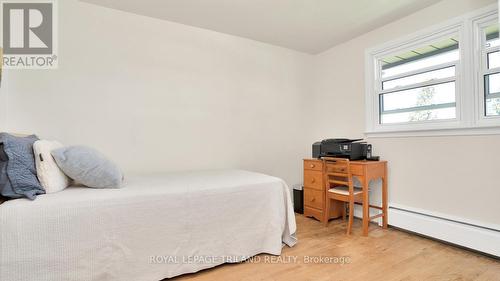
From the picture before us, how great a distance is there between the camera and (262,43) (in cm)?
326

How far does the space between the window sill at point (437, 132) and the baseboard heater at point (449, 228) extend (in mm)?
797

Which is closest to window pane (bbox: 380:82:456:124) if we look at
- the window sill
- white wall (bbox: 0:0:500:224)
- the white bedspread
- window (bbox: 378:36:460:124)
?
window (bbox: 378:36:460:124)

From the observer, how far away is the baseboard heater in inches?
75.4

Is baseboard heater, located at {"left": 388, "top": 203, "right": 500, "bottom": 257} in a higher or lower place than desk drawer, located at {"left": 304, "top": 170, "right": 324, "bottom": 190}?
lower

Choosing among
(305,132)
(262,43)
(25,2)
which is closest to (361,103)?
(305,132)

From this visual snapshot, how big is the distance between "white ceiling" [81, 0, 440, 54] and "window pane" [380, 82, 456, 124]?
2.82 ft

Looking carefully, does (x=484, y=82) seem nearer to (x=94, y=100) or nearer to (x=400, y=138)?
(x=400, y=138)

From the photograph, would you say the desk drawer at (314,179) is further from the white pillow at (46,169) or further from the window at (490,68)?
the white pillow at (46,169)

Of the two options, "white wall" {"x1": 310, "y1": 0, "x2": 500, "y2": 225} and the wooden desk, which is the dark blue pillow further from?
"white wall" {"x1": 310, "y1": 0, "x2": 500, "y2": 225}

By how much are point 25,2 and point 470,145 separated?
170 inches

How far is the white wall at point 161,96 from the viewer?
220 centimetres

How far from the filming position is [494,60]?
6.59ft

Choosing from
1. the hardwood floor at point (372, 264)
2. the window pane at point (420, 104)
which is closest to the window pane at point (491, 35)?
the window pane at point (420, 104)

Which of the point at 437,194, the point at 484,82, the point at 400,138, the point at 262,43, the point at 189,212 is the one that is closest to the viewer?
the point at 189,212
